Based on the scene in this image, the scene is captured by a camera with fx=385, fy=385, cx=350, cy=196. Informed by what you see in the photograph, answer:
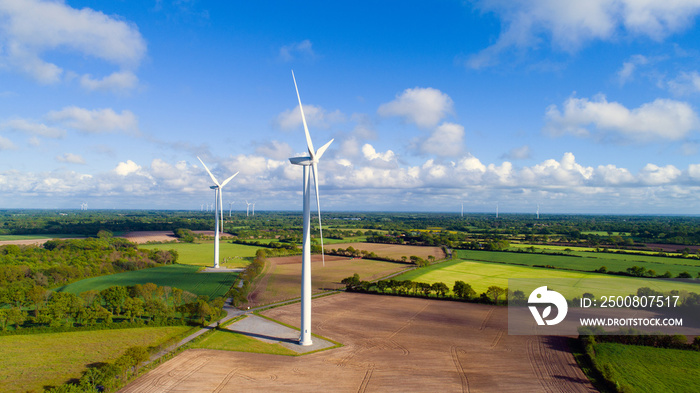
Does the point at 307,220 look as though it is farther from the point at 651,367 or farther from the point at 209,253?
the point at 209,253

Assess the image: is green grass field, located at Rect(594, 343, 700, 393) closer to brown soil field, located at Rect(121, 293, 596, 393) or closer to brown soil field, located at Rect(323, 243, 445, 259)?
brown soil field, located at Rect(121, 293, 596, 393)

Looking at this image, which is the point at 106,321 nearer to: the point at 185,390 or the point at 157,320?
the point at 157,320

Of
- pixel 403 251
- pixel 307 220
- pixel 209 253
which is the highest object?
pixel 307 220

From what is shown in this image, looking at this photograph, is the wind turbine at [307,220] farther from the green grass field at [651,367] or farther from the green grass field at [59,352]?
the green grass field at [651,367]

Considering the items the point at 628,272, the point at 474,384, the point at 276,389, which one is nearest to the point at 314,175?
the point at 276,389

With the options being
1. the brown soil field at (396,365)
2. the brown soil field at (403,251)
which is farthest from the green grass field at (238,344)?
the brown soil field at (403,251)

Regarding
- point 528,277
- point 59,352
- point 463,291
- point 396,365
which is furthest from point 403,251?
point 59,352

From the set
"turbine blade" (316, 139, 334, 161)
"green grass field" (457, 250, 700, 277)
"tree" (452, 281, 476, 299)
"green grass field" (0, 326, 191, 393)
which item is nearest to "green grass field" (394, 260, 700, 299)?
"tree" (452, 281, 476, 299)
